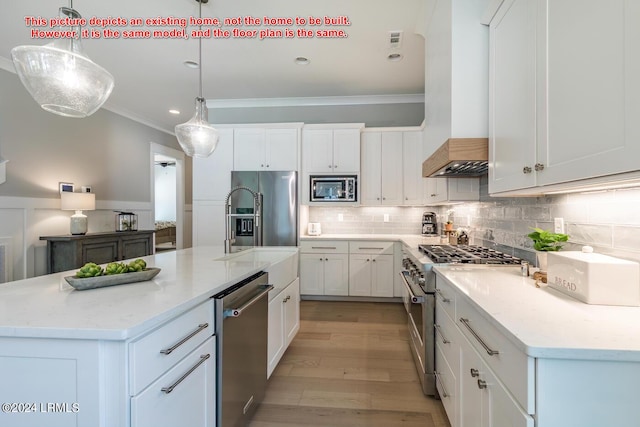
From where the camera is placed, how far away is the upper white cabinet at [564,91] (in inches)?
35.2

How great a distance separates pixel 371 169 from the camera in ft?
14.5

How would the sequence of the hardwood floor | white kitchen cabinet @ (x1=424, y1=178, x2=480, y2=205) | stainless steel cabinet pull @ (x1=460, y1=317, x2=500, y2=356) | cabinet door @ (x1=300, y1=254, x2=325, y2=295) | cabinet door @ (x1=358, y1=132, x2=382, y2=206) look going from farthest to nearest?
cabinet door @ (x1=358, y1=132, x2=382, y2=206)
cabinet door @ (x1=300, y1=254, x2=325, y2=295)
white kitchen cabinet @ (x1=424, y1=178, x2=480, y2=205)
the hardwood floor
stainless steel cabinet pull @ (x1=460, y1=317, x2=500, y2=356)

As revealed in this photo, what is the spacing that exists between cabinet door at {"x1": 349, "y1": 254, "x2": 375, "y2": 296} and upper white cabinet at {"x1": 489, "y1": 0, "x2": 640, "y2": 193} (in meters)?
2.59

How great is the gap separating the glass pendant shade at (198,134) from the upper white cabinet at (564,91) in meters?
2.02

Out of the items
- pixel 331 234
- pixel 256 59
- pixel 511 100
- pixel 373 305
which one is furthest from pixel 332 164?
pixel 511 100

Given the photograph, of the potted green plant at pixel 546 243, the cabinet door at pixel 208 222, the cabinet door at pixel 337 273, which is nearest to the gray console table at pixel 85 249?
the cabinet door at pixel 208 222

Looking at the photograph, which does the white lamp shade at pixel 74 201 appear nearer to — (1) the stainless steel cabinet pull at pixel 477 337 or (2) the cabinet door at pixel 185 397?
(2) the cabinet door at pixel 185 397

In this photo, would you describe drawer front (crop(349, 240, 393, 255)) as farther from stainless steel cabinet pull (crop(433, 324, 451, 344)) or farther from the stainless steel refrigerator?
stainless steel cabinet pull (crop(433, 324, 451, 344))

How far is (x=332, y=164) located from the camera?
173 inches

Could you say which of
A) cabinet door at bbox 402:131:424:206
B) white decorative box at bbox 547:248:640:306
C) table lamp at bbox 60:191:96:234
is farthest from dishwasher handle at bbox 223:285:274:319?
table lamp at bbox 60:191:96:234

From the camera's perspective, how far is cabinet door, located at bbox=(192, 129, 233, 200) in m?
4.48

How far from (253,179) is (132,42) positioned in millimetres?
1977

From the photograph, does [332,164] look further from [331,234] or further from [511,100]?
[511,100]

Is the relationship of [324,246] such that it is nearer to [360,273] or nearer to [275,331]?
[360,273]
